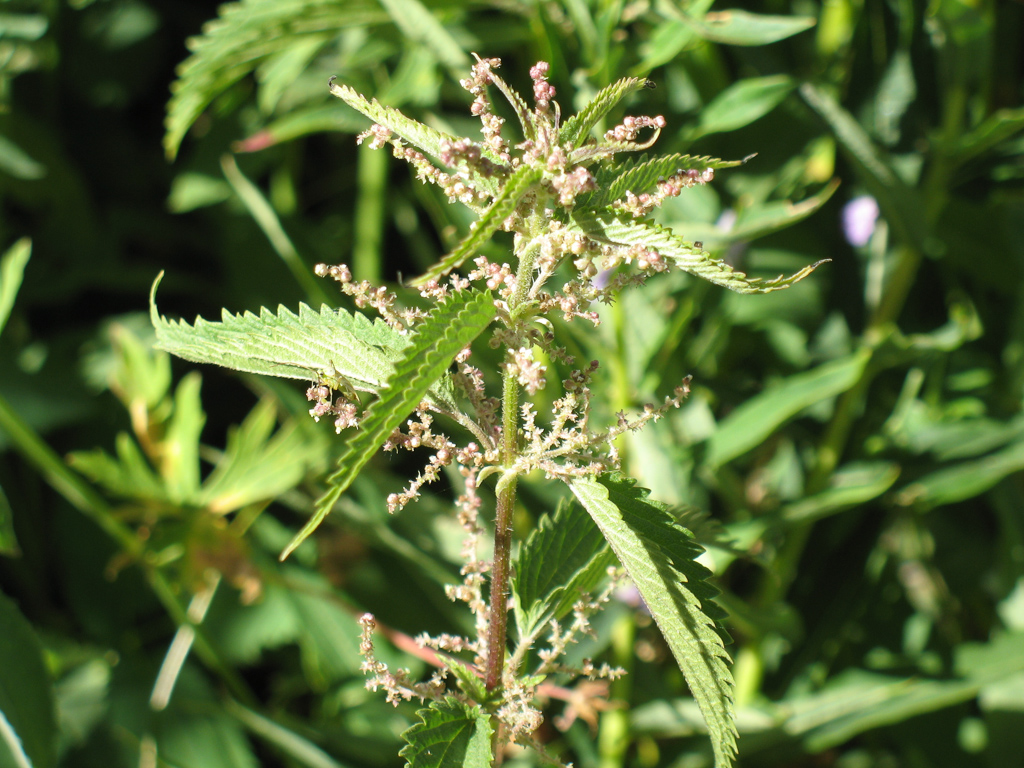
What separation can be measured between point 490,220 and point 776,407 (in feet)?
2.22

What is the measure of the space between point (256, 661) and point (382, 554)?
243mm

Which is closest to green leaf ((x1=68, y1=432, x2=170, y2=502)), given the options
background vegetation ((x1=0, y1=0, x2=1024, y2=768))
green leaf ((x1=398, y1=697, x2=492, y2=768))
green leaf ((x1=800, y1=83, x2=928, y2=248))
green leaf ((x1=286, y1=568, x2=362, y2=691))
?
background vegetation ((x1=0, y1=0, x2=1024, y2=768))

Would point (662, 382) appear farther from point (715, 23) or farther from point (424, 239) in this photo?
point (424, 239)

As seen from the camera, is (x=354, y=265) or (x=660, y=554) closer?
(x=660, y=554)

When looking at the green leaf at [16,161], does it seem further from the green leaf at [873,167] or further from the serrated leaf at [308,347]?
the green leaf at [873,167]

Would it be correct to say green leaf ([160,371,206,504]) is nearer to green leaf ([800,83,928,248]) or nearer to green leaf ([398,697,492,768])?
green leaf ([398,697,492,768])

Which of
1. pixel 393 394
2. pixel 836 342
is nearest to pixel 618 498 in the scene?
pixel 393 394

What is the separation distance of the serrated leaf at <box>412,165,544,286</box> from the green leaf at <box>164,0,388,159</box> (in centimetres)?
60

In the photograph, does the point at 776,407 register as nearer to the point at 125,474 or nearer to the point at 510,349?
the point at 510,349

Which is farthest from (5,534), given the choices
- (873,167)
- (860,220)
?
(860,220)

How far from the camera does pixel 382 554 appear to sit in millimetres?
1316

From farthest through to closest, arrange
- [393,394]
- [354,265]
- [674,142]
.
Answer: [354,265]
[674,142]
[393,394]

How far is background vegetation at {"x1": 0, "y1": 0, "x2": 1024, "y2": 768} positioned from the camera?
39.9 inches

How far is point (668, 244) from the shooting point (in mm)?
470
